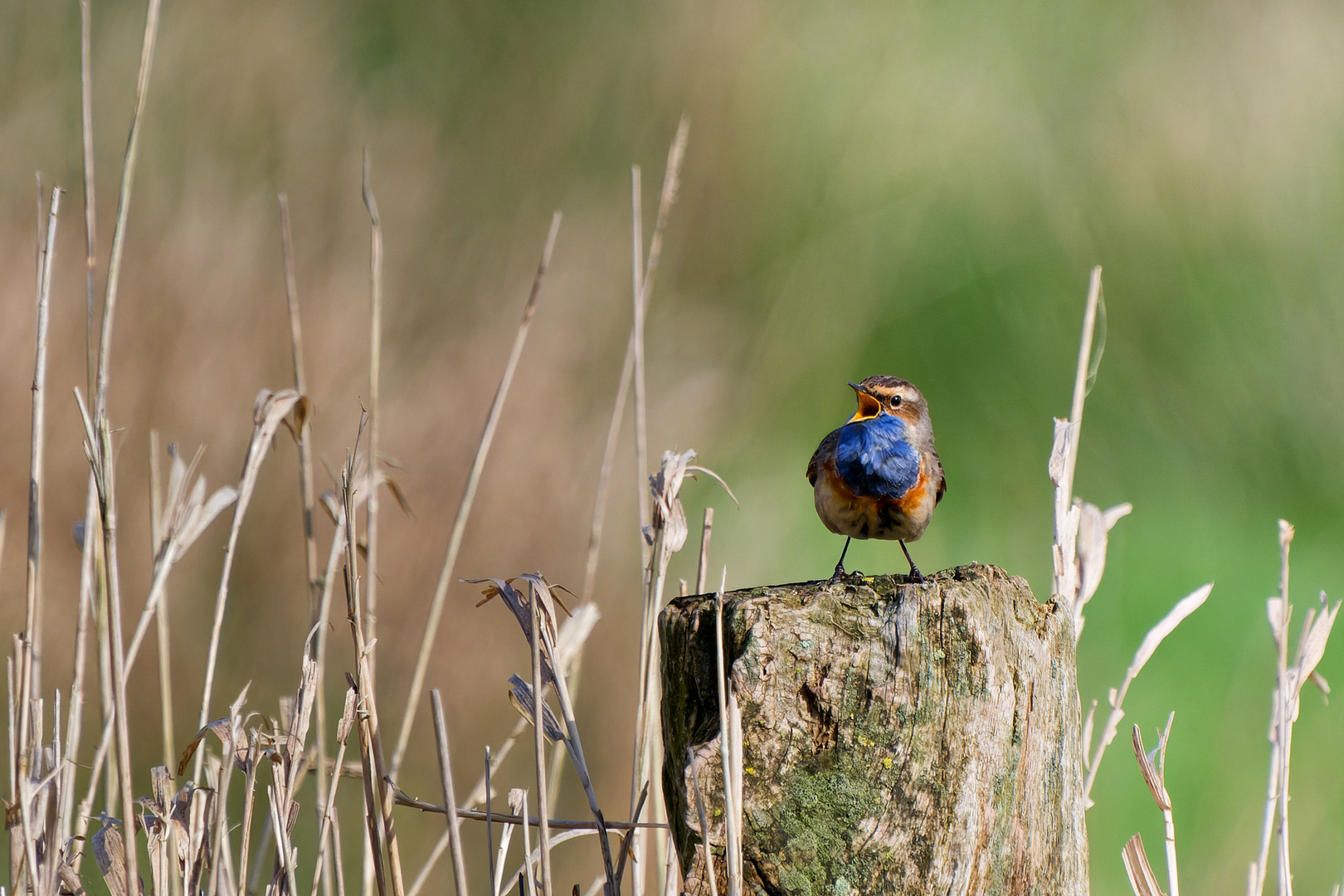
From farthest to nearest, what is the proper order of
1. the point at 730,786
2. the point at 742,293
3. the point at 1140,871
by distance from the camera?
the point at 742,293 → the point at 1140,871 → the point at 730,786

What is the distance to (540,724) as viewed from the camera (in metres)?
1.54

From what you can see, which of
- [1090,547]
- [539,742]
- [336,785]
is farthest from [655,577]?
[1090,547]

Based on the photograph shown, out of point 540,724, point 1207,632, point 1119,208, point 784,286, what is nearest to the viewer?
point 540,724

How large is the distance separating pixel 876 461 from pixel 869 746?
90cm

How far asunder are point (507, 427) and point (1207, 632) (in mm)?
3870

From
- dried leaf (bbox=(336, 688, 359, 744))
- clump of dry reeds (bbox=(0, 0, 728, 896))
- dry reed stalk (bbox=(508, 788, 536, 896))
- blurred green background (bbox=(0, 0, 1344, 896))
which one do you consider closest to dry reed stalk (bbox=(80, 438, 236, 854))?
clump of dry reeds (bbox=(0, 0, 728, 896))

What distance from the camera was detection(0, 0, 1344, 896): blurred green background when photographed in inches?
168

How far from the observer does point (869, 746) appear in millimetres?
1350

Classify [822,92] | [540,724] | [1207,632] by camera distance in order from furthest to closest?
[822,92] → [1207,632] → [540,724]

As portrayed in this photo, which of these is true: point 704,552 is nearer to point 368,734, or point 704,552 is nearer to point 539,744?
point 539,744

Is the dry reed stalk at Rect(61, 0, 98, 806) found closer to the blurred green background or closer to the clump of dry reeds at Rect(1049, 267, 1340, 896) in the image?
the clump of dry reeds at Rect(1049, 267, 1340, 896)

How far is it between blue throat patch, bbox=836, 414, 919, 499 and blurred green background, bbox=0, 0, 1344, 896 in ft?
7.86

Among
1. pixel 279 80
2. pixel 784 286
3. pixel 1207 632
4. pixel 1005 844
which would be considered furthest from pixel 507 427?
pixel 1207 632

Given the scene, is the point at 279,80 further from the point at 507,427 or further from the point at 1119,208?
the point at 1119,208
